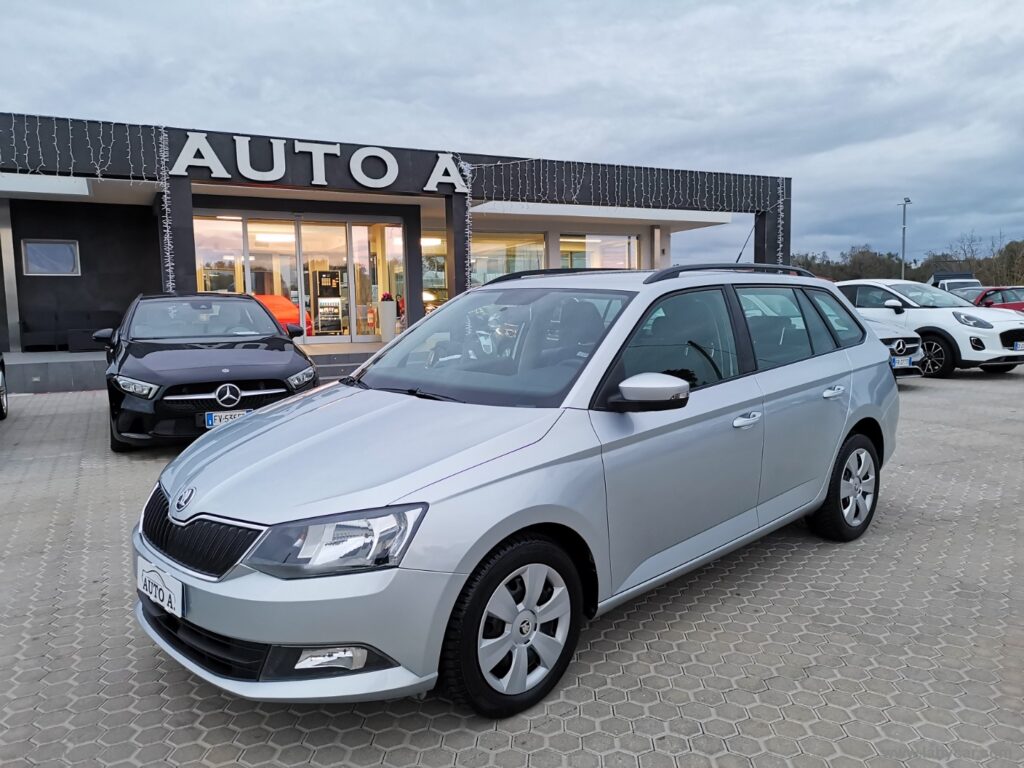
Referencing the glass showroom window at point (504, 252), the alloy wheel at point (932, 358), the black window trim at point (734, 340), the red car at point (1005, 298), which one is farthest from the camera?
the glass showroom window at point (504, 252)

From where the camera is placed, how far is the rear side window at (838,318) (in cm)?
449

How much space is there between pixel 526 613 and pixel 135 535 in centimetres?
164

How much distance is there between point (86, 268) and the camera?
1691 cm

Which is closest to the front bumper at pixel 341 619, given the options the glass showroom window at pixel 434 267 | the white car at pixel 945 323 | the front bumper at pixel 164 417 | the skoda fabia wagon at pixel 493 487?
the skoda fabia wagon at pixel 493 487

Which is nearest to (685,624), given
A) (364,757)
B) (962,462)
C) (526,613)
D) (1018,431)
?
(526,613)

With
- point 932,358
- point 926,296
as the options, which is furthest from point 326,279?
point 932,358

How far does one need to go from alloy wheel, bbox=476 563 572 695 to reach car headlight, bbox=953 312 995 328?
12.0 meters

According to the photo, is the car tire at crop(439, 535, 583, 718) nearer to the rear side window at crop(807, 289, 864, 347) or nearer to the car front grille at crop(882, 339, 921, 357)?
the rear side window at crop(807, 289, 864, 347)

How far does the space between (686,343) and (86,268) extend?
17.3m

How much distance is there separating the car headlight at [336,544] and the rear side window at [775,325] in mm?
2242

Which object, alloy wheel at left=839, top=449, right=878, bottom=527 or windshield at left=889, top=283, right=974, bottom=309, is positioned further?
windshield at left=889, top=283, right=974, bottom=309

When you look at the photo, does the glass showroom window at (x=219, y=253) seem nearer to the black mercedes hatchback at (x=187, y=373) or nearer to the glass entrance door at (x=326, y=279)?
the glass entrance door at (x=326, y=279)

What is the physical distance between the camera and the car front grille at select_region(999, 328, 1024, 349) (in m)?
12.0

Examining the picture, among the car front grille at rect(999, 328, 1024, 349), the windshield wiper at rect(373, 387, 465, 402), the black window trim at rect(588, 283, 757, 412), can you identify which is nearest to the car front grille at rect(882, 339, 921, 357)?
the car front grille at rect(999, 328, 1024, 349)
